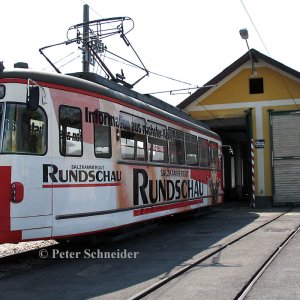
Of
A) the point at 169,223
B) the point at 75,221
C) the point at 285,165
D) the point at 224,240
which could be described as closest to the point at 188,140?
the point at 169,223

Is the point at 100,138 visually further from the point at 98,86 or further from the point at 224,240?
the point at 224,240

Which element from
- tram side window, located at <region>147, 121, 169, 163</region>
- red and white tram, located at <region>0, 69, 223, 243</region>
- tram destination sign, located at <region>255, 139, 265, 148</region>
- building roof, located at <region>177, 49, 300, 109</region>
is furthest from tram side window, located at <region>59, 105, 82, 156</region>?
building roof, located at <region>177, 49, 300, 109</region>

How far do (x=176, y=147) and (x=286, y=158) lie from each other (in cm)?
1075

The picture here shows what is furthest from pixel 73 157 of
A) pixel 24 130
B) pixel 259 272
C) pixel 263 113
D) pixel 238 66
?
pixel 238 66

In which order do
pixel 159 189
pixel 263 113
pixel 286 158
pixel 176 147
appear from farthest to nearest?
pixel 263 113 → pixel 286 158 → pixel 176 147 → pixel 159 189

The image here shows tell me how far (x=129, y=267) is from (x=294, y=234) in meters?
5.35

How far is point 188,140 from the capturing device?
14.1m

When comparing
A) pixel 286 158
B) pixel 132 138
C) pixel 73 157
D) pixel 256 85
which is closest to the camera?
pixel 73 157

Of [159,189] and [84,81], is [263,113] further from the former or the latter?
[84,81]

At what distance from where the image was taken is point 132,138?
9969 mm

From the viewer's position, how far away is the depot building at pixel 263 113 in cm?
2203

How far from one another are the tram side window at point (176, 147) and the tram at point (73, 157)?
3.80 ft

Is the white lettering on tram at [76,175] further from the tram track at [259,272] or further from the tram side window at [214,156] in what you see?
the tram side window at [214,156]

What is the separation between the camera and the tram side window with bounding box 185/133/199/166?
45.4 ft
